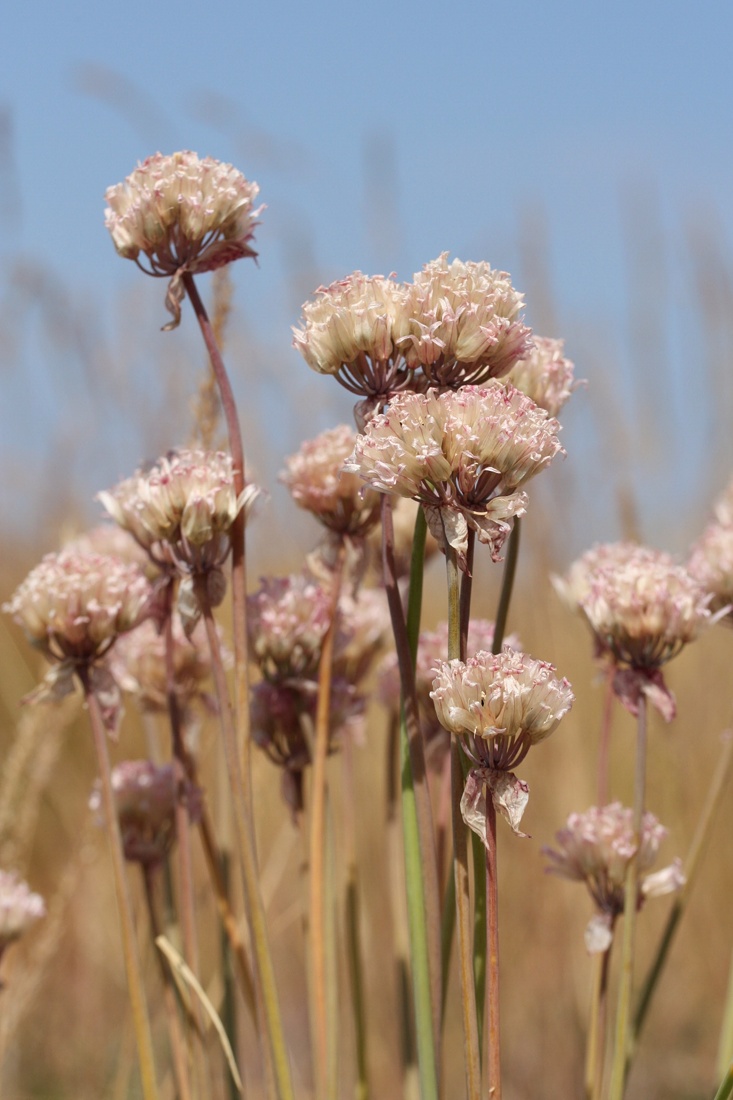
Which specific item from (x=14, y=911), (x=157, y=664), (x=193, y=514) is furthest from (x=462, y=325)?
(x=14, y=911)

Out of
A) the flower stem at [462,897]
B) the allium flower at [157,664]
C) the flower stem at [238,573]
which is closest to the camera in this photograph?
the flower stem at [462,897]

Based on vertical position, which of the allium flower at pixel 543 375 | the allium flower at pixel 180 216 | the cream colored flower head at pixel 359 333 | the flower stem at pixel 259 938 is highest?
the allium flower at pixel 180 216

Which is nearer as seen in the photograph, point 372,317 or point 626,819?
point 372,317

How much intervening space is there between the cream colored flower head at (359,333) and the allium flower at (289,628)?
0.21 meters

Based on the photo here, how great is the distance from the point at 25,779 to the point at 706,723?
4.34 ft

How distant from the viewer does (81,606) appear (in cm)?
69

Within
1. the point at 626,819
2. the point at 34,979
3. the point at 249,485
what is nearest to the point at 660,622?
the point at 626,819

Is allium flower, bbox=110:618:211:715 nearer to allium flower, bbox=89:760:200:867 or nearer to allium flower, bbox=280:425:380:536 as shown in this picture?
allium flower, bbox=89:760:200:867

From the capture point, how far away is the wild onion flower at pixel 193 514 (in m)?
0.63

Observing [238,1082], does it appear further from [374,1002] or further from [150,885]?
[374,1002]

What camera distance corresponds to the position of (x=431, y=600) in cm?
258

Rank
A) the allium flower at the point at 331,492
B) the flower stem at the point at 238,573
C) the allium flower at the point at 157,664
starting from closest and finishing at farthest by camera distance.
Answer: the flower stem at the point at 238,573 → the allium flower at the point at 331,492 → the allium flower at the point at 157,664

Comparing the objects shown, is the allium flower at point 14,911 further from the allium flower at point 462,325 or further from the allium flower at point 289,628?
the allium flower at point 462,325

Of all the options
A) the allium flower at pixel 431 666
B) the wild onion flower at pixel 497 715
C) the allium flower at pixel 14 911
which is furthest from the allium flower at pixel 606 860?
the allium flower at pixel 14 911
